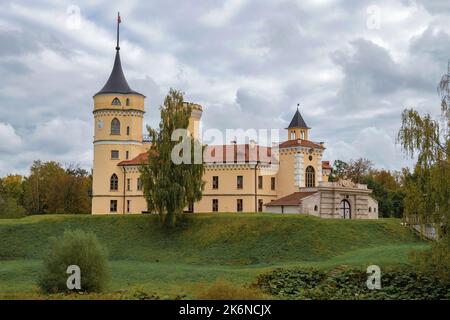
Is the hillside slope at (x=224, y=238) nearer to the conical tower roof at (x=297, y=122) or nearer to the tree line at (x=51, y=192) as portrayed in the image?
the conical tower roof at (x=297, y=122)

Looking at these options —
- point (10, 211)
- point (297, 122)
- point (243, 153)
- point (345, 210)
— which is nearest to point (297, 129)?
point (297, 122)

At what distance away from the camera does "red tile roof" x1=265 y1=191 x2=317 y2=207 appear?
153 feet

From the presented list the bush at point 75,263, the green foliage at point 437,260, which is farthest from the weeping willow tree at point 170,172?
the green foliage at point 437,260

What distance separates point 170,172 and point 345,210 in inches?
594

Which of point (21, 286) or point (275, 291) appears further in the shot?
point (21, 286)

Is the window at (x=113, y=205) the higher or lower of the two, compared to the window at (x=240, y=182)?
lower

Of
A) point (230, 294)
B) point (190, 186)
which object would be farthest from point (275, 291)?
point (190, 186)

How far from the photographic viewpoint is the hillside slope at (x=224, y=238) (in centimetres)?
3650

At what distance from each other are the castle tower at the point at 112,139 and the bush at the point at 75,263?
31.2 metres

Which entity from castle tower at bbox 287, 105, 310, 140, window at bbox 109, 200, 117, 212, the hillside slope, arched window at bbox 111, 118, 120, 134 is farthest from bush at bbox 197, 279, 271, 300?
arched window at bbox 111, 118, 120, 134

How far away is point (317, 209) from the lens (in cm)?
4575

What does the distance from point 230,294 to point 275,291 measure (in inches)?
350

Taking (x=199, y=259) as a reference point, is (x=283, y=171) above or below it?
above
